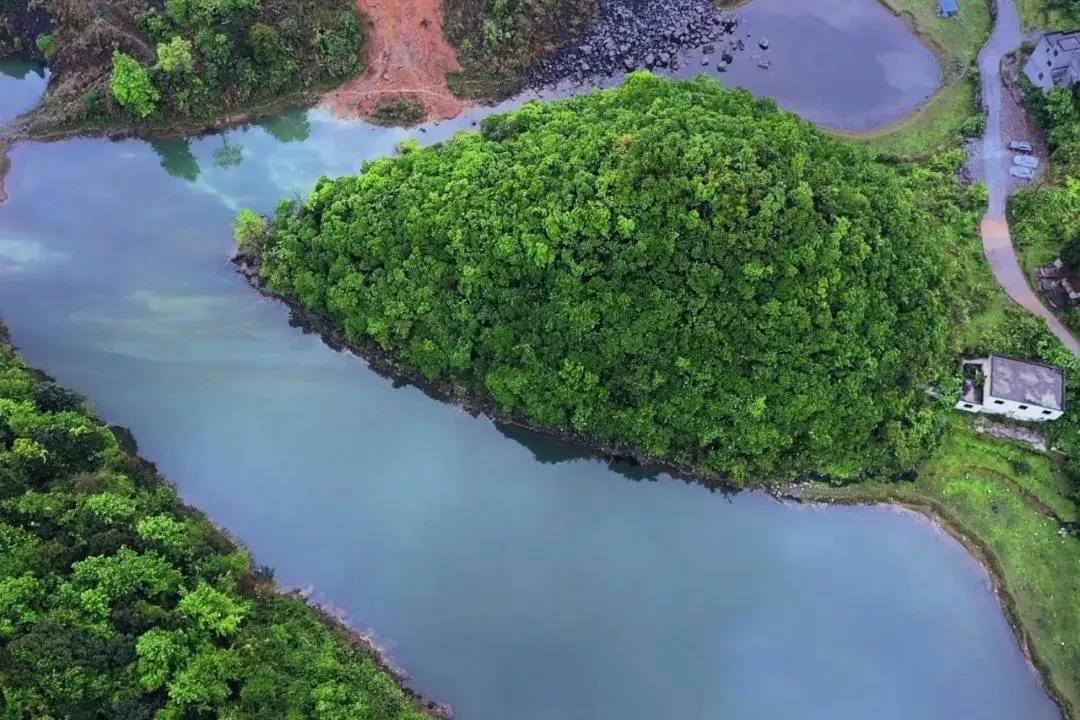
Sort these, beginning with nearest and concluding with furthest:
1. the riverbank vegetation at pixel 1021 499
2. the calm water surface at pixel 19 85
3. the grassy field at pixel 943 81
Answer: the riverbank vegetation at pixel 1021 499 → the grassy field at pixel 943 81 → the calm water surface at pixel 19 85

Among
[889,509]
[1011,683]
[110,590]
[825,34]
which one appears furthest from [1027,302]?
[110,590]

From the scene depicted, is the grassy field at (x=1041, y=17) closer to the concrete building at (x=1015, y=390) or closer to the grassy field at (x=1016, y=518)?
the concrete building at (x=1015, y=390)

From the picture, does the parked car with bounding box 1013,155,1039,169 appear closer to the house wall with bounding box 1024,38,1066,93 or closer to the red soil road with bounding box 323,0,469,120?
the house wall with bounding box 1024,38,1066,93

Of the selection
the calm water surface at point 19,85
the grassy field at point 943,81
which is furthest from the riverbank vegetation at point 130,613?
the grassy field at point 943,81

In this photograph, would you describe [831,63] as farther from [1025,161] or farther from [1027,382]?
[1027,382]

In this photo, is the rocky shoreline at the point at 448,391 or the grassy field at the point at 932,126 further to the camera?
the grassy field at the point at 932,126

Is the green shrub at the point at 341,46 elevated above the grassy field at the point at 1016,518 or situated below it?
above

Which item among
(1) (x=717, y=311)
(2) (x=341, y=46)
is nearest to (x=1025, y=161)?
(1) (x=717, y=311)

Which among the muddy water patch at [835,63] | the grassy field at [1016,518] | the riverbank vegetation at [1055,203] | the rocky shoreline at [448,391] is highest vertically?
the muddy water patch at [835,63]
